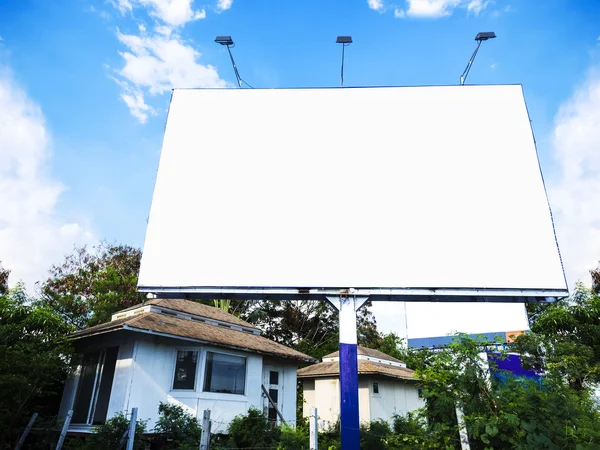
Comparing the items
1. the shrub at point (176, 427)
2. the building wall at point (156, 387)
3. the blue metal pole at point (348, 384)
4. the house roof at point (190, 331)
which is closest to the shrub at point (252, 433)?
the shrub at point (176, 427)

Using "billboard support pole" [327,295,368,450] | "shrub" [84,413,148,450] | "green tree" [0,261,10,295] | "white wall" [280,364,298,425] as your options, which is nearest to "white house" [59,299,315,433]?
"white wall" [280,364,298,425]

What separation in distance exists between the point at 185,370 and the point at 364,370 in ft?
28.1

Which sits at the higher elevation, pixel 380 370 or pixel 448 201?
pixel 448 201

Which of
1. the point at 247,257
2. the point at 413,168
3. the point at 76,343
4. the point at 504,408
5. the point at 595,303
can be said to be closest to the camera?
the point at 504,408

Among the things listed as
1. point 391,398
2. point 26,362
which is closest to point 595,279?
point 391,398

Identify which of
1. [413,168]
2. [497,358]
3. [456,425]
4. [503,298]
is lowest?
[456,425]

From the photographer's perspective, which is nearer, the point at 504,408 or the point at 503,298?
the point at 504,408

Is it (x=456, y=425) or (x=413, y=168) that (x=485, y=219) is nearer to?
(x=413, y=168)

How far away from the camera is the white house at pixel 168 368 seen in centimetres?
1116

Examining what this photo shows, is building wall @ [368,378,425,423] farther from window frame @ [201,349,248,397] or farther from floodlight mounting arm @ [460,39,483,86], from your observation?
floodlight mounting arm @ [460,39,483,86]

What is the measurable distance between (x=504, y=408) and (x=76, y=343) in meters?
13.2

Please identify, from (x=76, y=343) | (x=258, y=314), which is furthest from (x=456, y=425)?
(x=258, y=314)

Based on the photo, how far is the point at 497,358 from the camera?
5.65 m

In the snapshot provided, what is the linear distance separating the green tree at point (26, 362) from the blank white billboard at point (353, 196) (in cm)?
637
